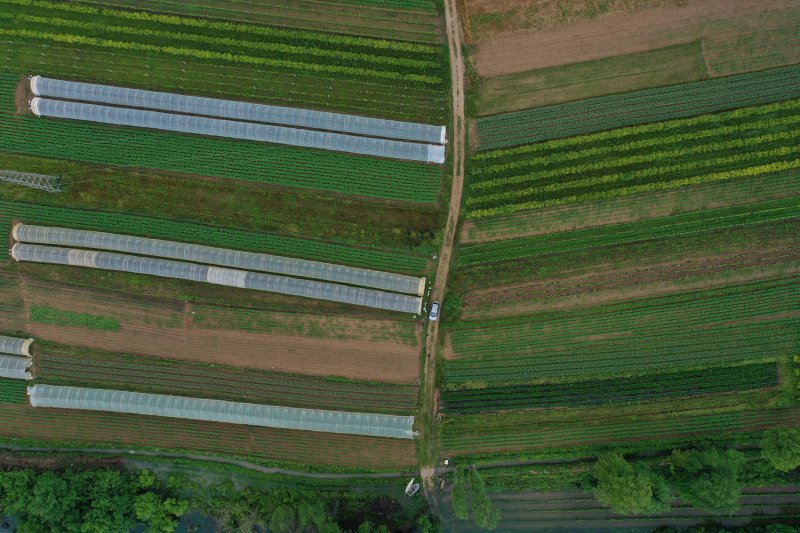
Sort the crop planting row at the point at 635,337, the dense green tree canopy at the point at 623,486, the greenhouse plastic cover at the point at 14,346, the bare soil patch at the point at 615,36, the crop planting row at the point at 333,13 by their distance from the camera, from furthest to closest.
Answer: the greenhouse plastic cover at the point at 14,346 < the crop planting row at the point at 333,13 < the crop planting row at the point at 635,337 < the bare soil patch at the point at 615,36 < the dense green tree canopy at the point at 623,486

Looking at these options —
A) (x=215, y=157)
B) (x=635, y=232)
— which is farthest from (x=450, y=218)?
(x=215, y=157)

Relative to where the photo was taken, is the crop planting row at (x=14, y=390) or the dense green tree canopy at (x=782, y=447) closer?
the dense green tree canopy at (x=782, y=447)

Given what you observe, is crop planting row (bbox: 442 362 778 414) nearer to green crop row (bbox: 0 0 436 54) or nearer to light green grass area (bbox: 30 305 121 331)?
light green grass area (bbox: 30 305 121 331)

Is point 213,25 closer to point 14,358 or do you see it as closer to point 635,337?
point 14,358

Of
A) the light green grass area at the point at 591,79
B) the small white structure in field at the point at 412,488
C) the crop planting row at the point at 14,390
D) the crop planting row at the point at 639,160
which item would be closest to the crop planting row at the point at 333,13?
the light green grass area at the point at 591,79

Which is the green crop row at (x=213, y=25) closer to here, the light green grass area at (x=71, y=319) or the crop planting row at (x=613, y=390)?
the light green grass area at (x=71, y=319)

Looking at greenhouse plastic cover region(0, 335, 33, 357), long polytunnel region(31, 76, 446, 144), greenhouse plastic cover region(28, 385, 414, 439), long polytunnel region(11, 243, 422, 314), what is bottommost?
greenhouse plastic cover region(28, 385, 414, 439)

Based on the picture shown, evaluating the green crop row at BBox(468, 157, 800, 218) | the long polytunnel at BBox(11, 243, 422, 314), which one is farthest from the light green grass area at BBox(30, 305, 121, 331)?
the green crop row at BBox(468, 157, 800, 218)
